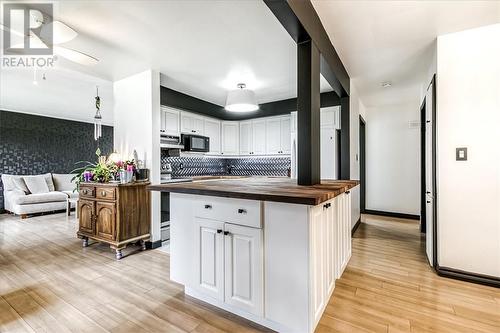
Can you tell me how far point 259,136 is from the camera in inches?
209

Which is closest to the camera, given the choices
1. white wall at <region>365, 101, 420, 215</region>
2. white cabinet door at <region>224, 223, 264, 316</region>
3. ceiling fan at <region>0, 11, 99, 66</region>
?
white cabinet door at <region>224, 223, 264, 316</region>

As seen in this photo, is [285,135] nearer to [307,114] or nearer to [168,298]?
[307,114]

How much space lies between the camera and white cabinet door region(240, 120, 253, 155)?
17.9 feet

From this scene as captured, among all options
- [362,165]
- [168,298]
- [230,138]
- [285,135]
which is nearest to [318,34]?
[168,298]

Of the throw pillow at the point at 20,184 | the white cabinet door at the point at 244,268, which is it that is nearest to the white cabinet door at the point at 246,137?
the white cabinet door at the point at 244,268

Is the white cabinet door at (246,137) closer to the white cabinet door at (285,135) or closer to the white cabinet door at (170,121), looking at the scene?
the white cabinet door at (285,135)

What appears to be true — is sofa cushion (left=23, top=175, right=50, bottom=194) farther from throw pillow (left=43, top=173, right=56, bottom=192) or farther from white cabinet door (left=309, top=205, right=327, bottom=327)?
white cabinet door (left=309, top=205, right=327, bottom=327)

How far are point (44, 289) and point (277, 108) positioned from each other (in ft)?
14.4

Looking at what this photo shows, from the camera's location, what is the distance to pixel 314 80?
198cm

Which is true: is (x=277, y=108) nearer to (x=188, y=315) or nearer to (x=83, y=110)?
(x=188, y=315)

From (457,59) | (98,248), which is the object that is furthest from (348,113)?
(98,248)

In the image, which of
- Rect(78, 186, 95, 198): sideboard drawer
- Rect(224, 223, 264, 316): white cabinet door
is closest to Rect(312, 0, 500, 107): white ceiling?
Rect(224, 223, 264, 316): white cabinet door

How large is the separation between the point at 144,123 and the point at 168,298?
7.57 ft

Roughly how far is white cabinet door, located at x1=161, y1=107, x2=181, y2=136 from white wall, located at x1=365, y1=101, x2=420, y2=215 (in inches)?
162
